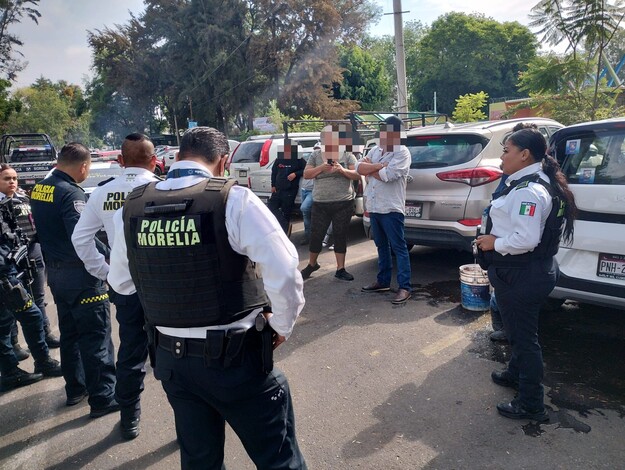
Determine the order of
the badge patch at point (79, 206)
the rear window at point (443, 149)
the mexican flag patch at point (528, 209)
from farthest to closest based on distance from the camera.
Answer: the rear window at point (443, 149), the badge patch at point (79, 206), the mexican flag patch at point (528, 209)

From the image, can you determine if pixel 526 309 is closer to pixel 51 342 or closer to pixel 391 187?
pixel 391 187

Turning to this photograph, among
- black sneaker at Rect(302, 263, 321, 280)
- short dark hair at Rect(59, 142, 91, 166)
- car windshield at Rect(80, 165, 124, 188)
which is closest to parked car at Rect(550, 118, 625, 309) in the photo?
black sneaker at Rect(302, 263, 321, 280)

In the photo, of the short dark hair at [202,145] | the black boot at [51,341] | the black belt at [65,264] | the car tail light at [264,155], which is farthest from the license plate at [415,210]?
the car tail light at [264,155]

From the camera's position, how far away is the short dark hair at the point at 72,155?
3.40 meters

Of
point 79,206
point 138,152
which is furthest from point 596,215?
point 79,206

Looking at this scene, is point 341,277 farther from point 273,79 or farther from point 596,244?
point 273,79

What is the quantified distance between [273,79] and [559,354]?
114ft

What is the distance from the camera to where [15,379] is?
381cm

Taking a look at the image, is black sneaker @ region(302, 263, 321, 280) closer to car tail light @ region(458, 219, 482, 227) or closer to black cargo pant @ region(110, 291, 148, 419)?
car tail light @ region(458, 219, 482, 227)

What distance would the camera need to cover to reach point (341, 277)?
6.02 m

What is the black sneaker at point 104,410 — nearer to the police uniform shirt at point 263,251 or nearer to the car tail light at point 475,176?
the police uniform shirt at point 263,251

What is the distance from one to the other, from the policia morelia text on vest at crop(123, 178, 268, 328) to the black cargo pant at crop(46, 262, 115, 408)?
164 centimetres

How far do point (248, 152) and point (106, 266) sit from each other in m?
7.52

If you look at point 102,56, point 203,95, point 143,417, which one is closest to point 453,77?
point 203,95
